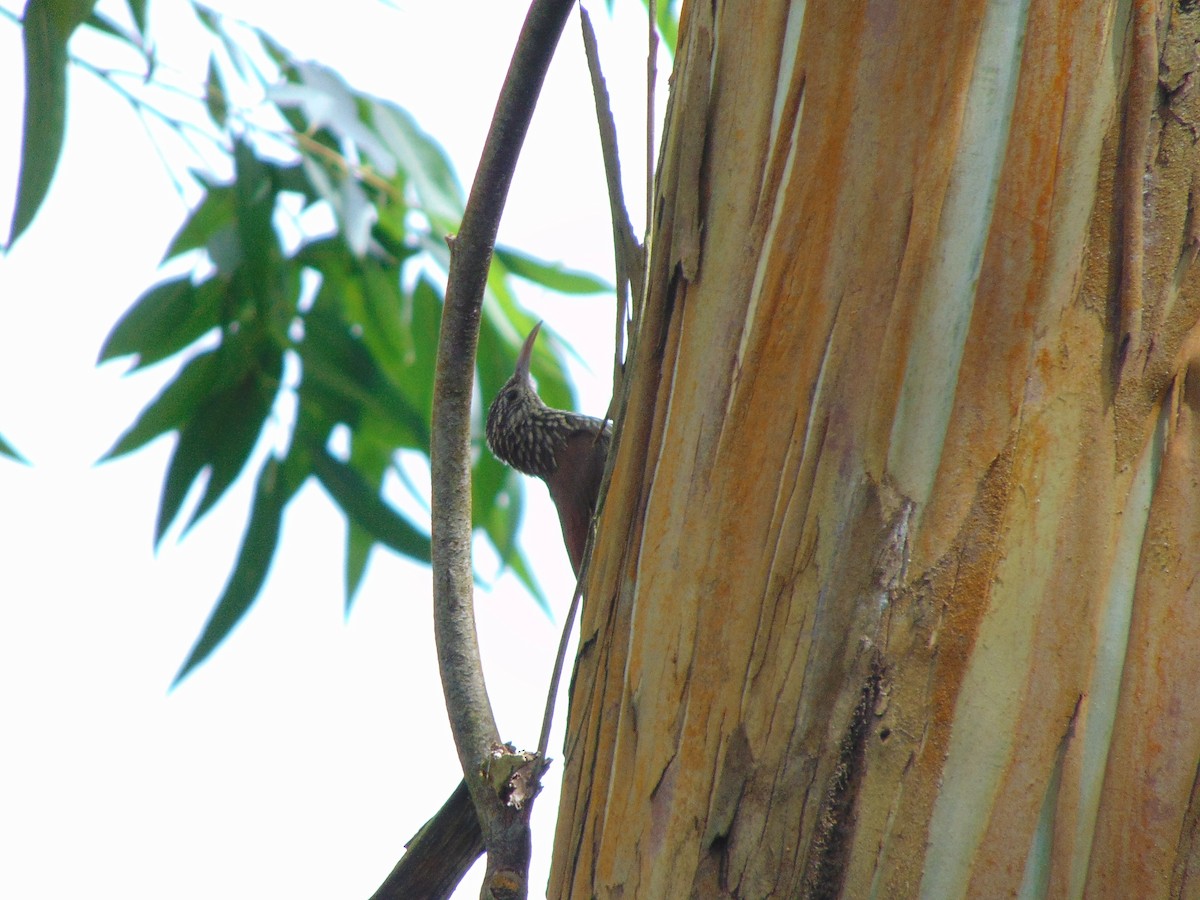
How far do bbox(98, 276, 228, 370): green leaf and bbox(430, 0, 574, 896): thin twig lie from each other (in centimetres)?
216

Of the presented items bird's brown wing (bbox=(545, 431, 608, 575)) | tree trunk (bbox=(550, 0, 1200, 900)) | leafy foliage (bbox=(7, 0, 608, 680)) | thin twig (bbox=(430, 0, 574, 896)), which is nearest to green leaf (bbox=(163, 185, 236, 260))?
leafy foliage (bbox=(7, 0, 608, 680))

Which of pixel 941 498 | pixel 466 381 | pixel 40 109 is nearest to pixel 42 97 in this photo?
pixel 40 109

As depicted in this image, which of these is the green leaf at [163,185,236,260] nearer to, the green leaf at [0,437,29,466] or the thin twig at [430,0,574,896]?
the green leaf at [0,437,29,466]

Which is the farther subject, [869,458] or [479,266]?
[479,266]

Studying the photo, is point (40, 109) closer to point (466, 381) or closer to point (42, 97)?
point (42, 97)

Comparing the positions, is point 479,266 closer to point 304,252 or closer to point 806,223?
point 806,223

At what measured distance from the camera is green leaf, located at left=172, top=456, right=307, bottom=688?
3.09 meters

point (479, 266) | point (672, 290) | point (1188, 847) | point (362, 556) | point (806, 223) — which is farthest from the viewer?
point (362, 556)

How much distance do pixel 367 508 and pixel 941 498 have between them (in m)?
2.68

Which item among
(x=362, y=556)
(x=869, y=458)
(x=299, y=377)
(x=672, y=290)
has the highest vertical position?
(x=299, y=377)

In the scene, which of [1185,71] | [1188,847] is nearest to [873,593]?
[1188,847]

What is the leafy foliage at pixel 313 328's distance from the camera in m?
3.28

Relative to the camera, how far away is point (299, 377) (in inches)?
138

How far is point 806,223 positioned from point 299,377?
276 cm
